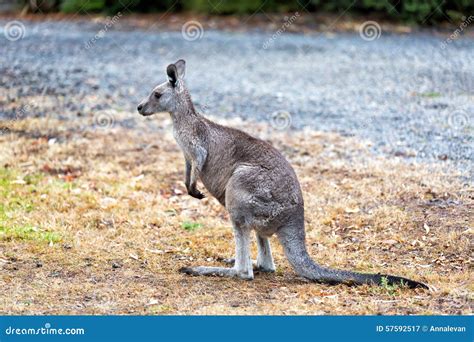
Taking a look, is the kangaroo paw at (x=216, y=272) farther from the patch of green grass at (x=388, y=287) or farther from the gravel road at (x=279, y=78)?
the gravel road at (x=279, y=78)

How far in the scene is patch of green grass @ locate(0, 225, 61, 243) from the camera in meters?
6.05

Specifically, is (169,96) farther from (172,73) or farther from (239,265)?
(239,265)

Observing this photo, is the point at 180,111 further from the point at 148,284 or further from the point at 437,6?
→ the point at 437,6

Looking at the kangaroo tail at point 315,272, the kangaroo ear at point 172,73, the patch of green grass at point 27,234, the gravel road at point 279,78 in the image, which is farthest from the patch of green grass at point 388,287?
the gravel road at point 279,78

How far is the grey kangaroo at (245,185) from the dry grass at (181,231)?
0.38 feet

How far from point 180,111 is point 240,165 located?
0.64 m

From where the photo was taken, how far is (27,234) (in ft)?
20.0

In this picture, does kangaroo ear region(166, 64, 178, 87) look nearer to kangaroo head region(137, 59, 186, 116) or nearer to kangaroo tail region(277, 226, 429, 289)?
kangaroo head region(137, 59, 186, 116)

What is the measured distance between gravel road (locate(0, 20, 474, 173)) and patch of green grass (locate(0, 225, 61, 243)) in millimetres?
3710

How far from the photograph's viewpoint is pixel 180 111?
18.0ft

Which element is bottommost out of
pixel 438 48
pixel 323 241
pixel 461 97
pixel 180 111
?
pixel 323 241

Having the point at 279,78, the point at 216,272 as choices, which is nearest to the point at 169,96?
the point at 216,272

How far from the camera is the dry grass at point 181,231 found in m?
4.79

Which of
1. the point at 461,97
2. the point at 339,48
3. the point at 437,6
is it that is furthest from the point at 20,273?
the point at 437,6
